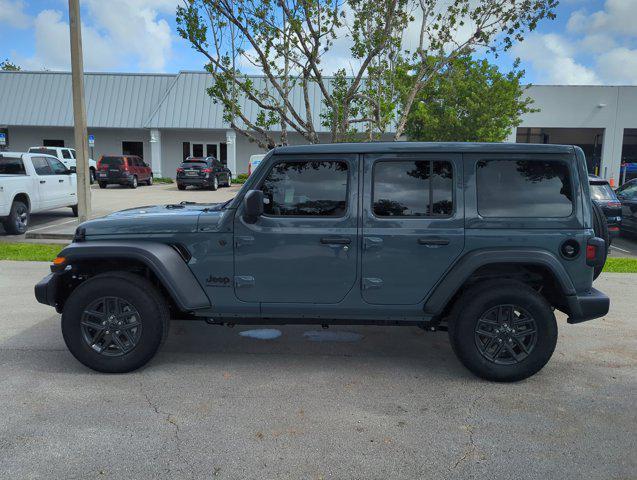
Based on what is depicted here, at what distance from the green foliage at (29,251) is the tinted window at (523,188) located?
305 inches

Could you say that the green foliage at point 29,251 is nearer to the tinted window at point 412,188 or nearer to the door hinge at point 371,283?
the door hinge at point 371,283

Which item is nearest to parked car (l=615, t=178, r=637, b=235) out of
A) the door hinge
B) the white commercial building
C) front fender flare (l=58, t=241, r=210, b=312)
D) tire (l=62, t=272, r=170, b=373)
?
the door hinge

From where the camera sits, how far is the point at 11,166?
39.7 ft

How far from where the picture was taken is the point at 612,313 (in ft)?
21.0

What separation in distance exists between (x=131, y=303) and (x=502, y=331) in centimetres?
298

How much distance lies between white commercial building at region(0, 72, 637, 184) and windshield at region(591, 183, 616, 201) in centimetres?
1947

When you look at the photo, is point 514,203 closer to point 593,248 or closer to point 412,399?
point 593,248

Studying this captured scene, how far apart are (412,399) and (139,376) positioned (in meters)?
2.21

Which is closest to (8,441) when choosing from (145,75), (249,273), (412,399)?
(249,273)

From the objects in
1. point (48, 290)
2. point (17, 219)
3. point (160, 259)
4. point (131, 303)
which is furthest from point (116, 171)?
point (160, 259)

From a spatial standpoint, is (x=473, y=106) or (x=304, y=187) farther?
(x=473, y=106)

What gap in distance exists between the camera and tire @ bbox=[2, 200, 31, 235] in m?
11.7

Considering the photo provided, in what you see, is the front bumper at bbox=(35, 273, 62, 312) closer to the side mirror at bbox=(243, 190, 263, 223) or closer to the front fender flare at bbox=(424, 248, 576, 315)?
the side mirror at bbox=(243, 190, 263, 223)

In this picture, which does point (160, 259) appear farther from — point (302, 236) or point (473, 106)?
point (473, 106)
